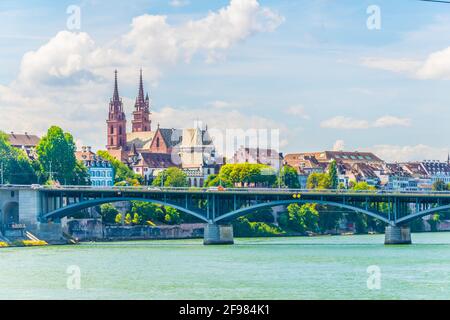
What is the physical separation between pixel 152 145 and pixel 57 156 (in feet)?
191

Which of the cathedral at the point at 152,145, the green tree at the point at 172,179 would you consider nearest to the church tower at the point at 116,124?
the cathedral at the point at 152,145

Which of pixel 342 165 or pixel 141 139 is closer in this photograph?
pixel 342 165

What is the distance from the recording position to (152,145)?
157875 mm

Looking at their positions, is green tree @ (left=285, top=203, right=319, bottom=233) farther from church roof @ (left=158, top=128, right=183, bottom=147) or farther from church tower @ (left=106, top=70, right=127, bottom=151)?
church tower @ (left=106, top=70, right=127, bottom=151)

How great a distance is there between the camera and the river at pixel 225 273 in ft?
123

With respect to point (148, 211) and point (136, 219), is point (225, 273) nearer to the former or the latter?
point (136, 219)

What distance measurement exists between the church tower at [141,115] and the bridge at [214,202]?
92.2 meters

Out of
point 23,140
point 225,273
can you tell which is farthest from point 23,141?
point 225,273

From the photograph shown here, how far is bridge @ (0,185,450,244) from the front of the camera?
242ft

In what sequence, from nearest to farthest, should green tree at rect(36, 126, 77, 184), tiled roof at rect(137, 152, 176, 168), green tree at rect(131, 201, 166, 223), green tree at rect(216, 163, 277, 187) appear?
green tree at rect(131, 201, 166, 223), green tree at rect(36, 126, 77, 184), green tree at rect(216, 163, 277, 187), tiled roof at rect(137, 152, 176, 168)

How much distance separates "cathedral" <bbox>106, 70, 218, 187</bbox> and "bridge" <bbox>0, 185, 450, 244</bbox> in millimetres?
51642

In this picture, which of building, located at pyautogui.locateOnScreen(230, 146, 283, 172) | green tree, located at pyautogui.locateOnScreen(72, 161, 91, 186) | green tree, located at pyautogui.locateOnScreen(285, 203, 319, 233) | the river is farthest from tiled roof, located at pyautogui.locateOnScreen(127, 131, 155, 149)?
the river

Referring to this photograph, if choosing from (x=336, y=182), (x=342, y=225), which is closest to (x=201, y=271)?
(x=342, y=225)
